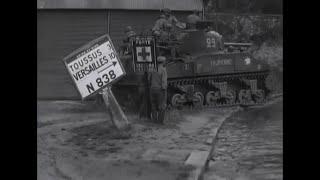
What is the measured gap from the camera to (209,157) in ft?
33.3

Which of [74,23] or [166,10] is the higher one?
[166,10]

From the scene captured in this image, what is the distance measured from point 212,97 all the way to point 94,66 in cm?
634

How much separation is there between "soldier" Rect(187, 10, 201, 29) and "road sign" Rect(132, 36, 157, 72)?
2988 mm

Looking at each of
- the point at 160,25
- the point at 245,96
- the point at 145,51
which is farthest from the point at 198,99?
the point at 145,51

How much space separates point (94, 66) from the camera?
11047 mm

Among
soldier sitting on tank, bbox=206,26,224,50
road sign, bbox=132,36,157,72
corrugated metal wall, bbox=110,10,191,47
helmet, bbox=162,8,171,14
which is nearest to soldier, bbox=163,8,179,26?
helmet, bbox=162,8,171,14

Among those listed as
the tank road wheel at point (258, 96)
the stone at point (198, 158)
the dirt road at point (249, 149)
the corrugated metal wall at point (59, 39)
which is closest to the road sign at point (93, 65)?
the stone at point (198, 158)

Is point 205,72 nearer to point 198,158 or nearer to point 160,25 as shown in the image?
point 160,25

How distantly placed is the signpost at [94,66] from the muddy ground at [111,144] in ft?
3.40

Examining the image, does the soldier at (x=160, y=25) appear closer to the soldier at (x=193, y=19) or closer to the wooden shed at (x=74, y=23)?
the wooden shed at (x=74, y=23)

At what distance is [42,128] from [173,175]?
4.23 m

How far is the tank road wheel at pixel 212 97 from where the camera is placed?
54.7ft

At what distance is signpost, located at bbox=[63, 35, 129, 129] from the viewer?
434 inches
